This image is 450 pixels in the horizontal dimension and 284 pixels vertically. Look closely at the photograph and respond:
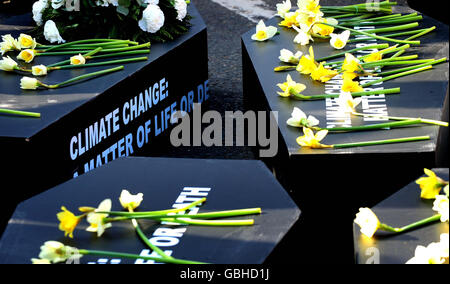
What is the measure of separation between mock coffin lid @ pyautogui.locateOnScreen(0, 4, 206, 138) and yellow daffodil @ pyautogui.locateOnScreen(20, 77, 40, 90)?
0.08 feet

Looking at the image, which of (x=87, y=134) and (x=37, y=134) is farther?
(x=87, y=134)

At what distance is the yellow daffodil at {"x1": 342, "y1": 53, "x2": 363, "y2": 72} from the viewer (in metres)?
3.49

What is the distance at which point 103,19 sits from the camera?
13.6ft

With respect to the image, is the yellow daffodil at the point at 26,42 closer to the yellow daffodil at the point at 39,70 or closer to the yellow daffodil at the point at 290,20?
the yellow daffodil at the point at 39,70

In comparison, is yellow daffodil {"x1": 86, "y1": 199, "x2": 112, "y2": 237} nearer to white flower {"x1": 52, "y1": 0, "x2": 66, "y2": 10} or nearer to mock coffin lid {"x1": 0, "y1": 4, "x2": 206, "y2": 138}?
mock coffin lid {"x1": 0, "y1": 4, "x2": 206, "y2": 138}

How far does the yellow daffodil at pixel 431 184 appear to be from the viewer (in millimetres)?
2324

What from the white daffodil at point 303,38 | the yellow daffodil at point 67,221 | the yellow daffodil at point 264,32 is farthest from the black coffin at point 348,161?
the yellow daffodil at point 67,221

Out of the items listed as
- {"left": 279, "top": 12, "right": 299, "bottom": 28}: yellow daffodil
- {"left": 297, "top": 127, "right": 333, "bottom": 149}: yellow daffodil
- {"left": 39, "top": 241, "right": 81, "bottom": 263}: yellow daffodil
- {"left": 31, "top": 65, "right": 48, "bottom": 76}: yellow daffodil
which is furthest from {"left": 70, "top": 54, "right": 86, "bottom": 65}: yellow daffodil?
{"left": 39, "top": 241, "right": 81, "bottom": 263}: yellow daffodil

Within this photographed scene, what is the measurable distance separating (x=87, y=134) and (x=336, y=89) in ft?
3.89

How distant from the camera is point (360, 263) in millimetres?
2131

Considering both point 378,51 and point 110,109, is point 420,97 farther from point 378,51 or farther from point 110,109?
point 110,109

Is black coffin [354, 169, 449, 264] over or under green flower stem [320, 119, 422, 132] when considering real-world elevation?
over

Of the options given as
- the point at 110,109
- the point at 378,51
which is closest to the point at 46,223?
the point at 110,109
